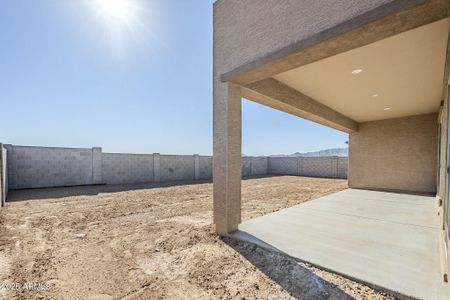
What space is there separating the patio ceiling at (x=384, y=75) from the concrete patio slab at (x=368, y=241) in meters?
2.93

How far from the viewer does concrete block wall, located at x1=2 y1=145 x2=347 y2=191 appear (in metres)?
8.74

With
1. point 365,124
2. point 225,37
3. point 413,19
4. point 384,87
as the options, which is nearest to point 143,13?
point 225,37

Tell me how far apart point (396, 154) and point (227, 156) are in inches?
335

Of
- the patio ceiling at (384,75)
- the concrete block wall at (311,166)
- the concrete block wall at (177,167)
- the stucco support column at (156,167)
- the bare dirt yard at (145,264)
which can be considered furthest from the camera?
the concrete block wall at (311,166)

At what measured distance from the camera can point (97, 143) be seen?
10.7 m

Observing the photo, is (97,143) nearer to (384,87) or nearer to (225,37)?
(225,37)

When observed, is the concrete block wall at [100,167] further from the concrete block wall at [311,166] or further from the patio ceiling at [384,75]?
the patio ceiling at [384,75]

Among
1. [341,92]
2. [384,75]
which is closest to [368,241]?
[384,75]

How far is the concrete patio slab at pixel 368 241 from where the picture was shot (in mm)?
2250

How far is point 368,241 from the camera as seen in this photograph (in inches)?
129

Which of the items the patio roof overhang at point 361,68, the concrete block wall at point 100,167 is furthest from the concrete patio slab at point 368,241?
the concrete block wall at point 100,167

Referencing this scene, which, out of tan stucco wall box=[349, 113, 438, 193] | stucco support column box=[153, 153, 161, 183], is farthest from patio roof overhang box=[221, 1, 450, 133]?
stucco support column box=[153, 153, 161, 183]

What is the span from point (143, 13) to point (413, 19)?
501 centimetres

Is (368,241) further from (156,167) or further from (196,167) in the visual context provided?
(196,167)
